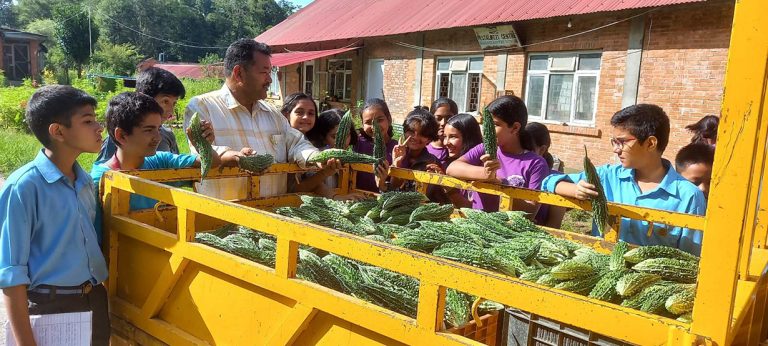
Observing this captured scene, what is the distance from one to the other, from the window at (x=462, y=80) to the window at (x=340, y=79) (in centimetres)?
482

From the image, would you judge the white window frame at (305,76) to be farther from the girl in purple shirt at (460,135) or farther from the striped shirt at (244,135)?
the striped shirt at (244,135)

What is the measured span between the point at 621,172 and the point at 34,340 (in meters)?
3.16

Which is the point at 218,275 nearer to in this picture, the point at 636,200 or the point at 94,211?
the point at 94,211

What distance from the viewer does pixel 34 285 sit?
2.47 metres

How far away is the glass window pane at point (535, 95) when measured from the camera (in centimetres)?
1281

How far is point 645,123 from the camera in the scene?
9.67 ft

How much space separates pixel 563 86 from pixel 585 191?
33.4ft

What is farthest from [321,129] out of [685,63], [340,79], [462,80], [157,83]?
[340,79]

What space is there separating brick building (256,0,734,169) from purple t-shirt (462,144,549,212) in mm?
7236

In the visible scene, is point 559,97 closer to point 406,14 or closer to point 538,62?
point 538,62

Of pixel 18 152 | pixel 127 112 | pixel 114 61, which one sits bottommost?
pixel 18 152

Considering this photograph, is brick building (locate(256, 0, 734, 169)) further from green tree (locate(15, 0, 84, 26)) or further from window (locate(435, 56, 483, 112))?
green tree (locate(15, 0, 84, 26))

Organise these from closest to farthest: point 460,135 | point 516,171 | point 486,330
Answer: point 486,330
point 516,171
point 460,135

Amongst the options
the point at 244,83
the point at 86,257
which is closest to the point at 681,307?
the point at 86,257
